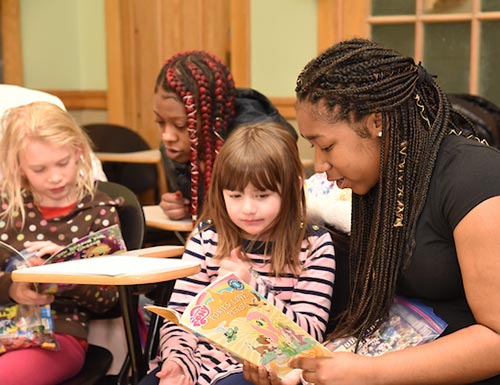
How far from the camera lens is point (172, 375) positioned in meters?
1.74

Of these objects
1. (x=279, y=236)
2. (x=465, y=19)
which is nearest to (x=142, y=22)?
(x=465, y=19)

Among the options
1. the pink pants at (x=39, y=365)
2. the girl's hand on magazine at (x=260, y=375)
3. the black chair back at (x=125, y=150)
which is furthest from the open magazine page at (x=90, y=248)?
the black chair back at (x=125, y=150)

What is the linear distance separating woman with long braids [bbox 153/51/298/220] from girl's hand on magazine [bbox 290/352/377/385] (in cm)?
122

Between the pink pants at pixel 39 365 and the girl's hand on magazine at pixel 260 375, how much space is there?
0.63 metres

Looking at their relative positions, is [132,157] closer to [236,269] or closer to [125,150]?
[125,150]

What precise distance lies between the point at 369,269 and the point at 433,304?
0.49 feet

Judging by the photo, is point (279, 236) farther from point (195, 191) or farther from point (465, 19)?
point (465, 19)

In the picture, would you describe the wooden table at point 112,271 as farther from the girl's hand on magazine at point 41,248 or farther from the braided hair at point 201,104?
the braided hair at point 201,104

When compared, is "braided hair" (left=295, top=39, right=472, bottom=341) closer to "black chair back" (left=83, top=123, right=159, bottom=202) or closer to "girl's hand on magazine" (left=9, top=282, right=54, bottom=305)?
"girl's hand on magazine" (left=9, top=282, right=54, bottom=305)

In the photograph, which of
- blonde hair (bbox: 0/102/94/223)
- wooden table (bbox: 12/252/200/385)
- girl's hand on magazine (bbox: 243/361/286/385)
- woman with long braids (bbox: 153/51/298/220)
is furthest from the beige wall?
girl's hand on magazine (bbox: 243/361/286/385)

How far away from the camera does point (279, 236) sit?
1.91 meters

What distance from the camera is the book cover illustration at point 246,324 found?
1457mm

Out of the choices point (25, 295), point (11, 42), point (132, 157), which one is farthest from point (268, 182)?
point (11, 42)

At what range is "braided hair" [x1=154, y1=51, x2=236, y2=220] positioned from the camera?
2605 mm
